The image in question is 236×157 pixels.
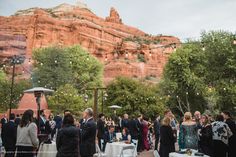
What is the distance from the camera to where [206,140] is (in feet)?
30.4

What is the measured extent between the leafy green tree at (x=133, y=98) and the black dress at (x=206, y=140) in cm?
2807

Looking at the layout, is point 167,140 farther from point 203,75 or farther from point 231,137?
point 203,75

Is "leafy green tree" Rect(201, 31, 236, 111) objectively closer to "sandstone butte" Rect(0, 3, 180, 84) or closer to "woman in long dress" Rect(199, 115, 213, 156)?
"woman in long dress" Rect(199, 115, 213, 156)

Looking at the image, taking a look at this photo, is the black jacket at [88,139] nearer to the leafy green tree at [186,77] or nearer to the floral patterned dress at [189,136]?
the floral patterned dress at [189,136]

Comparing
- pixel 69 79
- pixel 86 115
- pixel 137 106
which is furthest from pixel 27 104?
pixel 86 115

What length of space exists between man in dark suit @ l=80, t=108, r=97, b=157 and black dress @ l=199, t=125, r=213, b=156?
3468 mm

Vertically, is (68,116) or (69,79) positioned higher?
(69,79)

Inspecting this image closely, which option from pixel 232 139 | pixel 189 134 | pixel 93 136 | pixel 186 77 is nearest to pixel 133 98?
pixel 186 77

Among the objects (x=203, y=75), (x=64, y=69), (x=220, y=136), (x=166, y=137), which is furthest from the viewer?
(x=64, y=69)

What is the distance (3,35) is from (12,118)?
89339 millimetres

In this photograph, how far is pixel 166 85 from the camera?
39.3 m

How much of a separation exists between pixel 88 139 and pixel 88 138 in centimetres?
2

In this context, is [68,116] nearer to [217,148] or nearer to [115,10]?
[217,148]

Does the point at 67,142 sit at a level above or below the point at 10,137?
above
